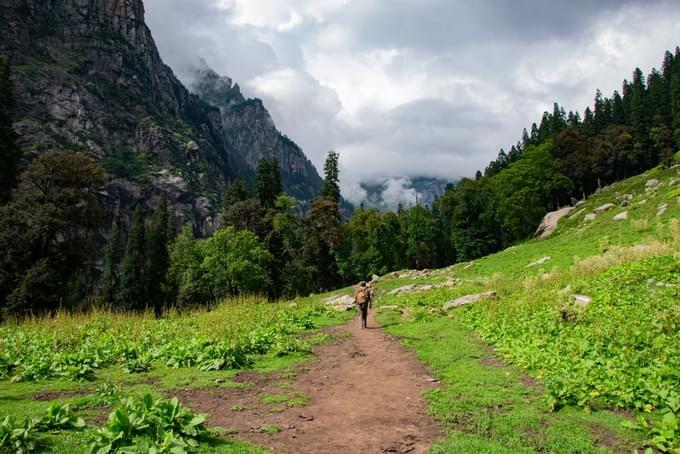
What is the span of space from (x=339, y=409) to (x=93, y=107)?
197 metres

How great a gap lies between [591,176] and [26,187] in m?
89.5

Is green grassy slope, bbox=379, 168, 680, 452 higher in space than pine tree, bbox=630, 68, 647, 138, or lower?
lower

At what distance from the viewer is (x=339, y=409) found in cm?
826

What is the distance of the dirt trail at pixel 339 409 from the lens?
6629 millimetres

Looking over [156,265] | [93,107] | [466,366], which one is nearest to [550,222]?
[466,366]

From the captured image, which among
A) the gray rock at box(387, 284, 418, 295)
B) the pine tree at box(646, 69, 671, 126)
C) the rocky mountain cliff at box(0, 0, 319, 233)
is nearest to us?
the gray rock at box(387, 284, 418, 295)

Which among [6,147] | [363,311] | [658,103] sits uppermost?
[658,103]

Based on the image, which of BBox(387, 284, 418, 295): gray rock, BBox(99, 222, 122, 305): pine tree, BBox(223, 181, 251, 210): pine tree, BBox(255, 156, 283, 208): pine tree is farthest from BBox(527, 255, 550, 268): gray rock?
BBox(99, 222, 122, 305): pine tree

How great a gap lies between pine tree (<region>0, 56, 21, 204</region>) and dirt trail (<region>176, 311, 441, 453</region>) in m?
34.4

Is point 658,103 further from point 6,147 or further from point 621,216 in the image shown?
point 6,147

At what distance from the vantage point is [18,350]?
438 inches

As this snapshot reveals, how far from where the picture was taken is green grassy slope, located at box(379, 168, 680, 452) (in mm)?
6684

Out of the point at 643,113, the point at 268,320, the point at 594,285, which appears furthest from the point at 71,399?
the point at 643,113

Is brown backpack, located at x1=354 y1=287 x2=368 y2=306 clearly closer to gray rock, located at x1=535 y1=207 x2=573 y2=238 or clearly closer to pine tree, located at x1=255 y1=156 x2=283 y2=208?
gray rock, located at x1=535 y1=207 x2=573 y2=238
